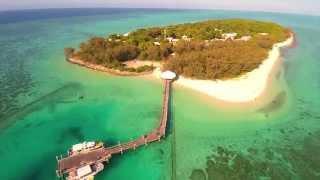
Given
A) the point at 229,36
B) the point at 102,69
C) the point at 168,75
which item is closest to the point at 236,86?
the point at 168,75

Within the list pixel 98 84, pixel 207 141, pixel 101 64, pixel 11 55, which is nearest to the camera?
pixel 207 141

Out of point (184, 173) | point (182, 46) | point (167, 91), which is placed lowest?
point (184, 173)

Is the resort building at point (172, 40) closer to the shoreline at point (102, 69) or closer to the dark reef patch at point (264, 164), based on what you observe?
the shoreline at point (102, 69)

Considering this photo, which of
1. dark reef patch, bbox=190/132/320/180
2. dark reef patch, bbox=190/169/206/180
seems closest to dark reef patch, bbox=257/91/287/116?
dark reef patch, bbox=190/132/320/180

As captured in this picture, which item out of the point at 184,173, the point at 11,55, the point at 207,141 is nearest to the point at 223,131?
the point at 207,141

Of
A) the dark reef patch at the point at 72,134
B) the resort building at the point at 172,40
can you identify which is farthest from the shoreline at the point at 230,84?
the dark reef patch at the point at 72,134

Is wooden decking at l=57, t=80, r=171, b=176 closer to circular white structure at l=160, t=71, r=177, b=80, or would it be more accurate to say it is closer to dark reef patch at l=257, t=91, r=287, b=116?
circular white structure at l=160, t=71, r=177, b=80

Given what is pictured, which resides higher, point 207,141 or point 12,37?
point 12,37

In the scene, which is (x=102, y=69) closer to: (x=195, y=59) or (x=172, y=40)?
(x=195, y=59)

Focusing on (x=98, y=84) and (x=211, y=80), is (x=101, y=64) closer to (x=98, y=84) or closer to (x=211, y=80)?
(x=98, y=84)
